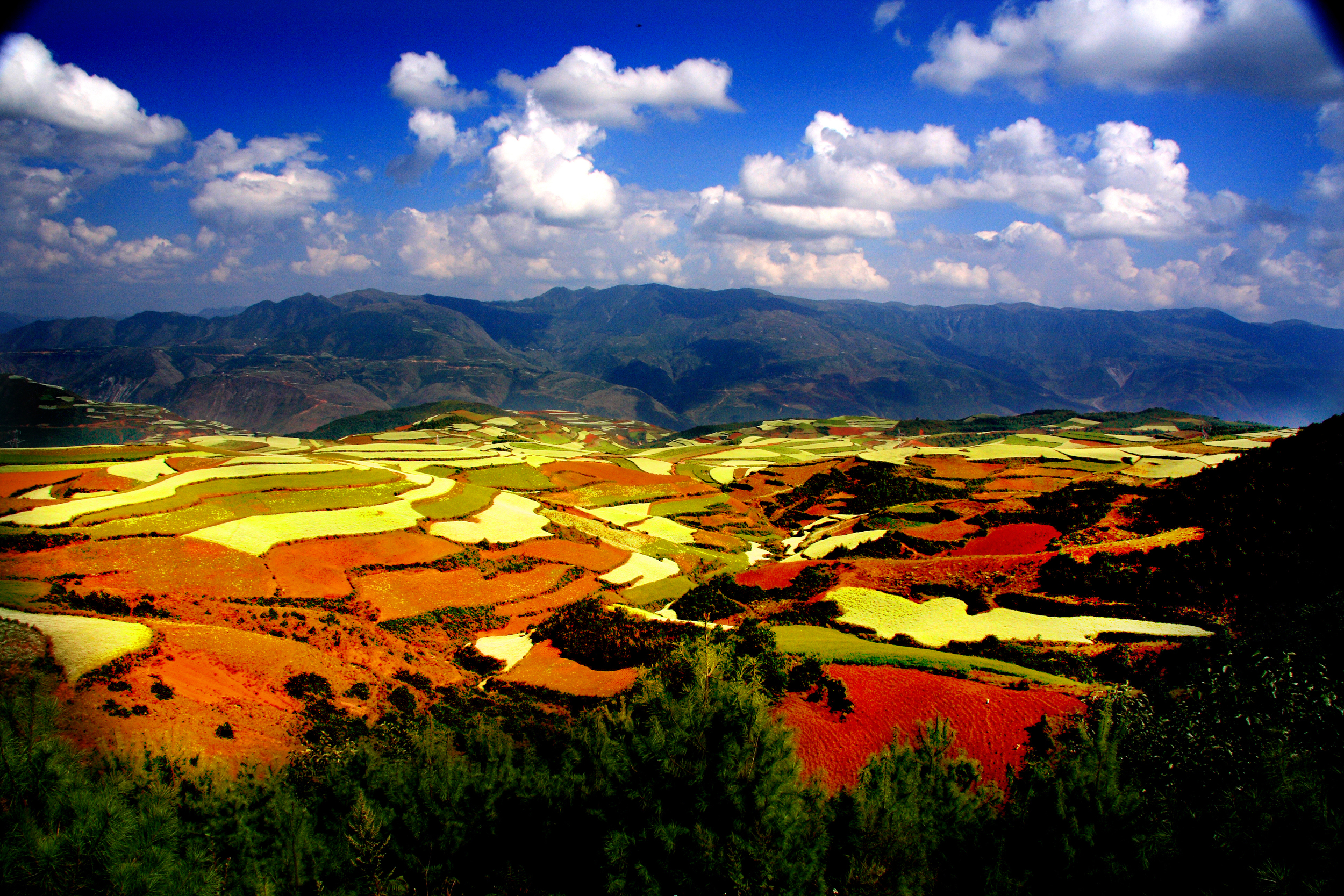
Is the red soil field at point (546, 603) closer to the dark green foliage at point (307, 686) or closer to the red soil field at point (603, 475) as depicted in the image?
the dark green foliage at point (307, 686)

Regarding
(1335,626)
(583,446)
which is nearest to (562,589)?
(1335,626)

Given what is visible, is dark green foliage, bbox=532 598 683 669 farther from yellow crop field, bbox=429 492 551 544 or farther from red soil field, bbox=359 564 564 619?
yellow crop field, bbox=429 492 551 544

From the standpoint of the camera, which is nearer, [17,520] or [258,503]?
[17,520]

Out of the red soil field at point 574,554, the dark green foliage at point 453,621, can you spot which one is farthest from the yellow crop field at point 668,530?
the dark green foliage at point 453,621

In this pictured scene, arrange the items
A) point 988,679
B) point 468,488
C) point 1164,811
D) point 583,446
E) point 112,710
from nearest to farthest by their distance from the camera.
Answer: point 1164,811 < point 112,710 < point 988,679 < point 468,488 < point 583,446

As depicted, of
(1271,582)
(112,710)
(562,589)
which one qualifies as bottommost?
(562,589)

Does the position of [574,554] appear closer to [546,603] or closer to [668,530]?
[546,603]

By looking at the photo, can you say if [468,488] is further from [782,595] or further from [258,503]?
[782,595]
